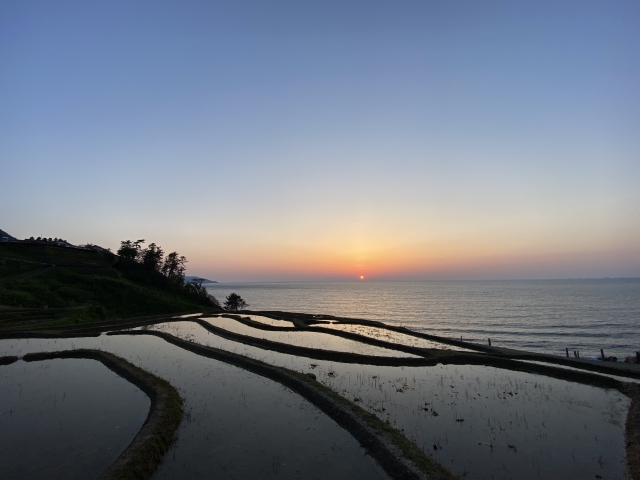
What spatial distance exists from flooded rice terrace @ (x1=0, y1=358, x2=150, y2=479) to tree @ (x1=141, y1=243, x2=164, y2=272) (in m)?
71.0

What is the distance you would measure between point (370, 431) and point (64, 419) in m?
13.6

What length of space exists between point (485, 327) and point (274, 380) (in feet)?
194

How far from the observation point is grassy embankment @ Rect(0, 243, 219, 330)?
45.1m

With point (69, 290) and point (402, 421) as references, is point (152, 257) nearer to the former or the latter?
point (69, 290)

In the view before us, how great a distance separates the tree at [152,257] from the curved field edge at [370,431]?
7696cm

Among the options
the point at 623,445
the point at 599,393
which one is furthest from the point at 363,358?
the point at 623,445

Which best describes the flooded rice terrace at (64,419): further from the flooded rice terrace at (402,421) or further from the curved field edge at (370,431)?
the curved field edge at (370,431)

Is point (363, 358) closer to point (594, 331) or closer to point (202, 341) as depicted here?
point (202, 341)

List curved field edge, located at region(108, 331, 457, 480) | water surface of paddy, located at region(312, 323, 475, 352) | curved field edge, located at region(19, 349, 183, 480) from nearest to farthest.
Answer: curved field edge, located at region(19, 349, 183, 480), curved field edge, located at region(108, 331, 457, 480), water surface of paddy, located at region(312, 323, 475, 352)

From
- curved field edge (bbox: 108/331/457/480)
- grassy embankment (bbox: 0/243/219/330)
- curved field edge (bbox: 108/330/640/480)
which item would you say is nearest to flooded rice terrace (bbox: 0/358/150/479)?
curved field edge (bbox: 108/331/457/480)

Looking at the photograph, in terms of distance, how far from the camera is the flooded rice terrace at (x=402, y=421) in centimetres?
1253

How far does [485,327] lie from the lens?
69.8 metres

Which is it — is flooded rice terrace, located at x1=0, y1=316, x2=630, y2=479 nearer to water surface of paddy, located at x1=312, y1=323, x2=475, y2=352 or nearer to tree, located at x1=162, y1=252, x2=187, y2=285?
water surface of paddy, located at x1=312, y1=323, x2=475, y2=352

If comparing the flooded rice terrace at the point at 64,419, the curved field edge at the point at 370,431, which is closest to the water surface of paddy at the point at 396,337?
the curved field edge at the point at 370,431
